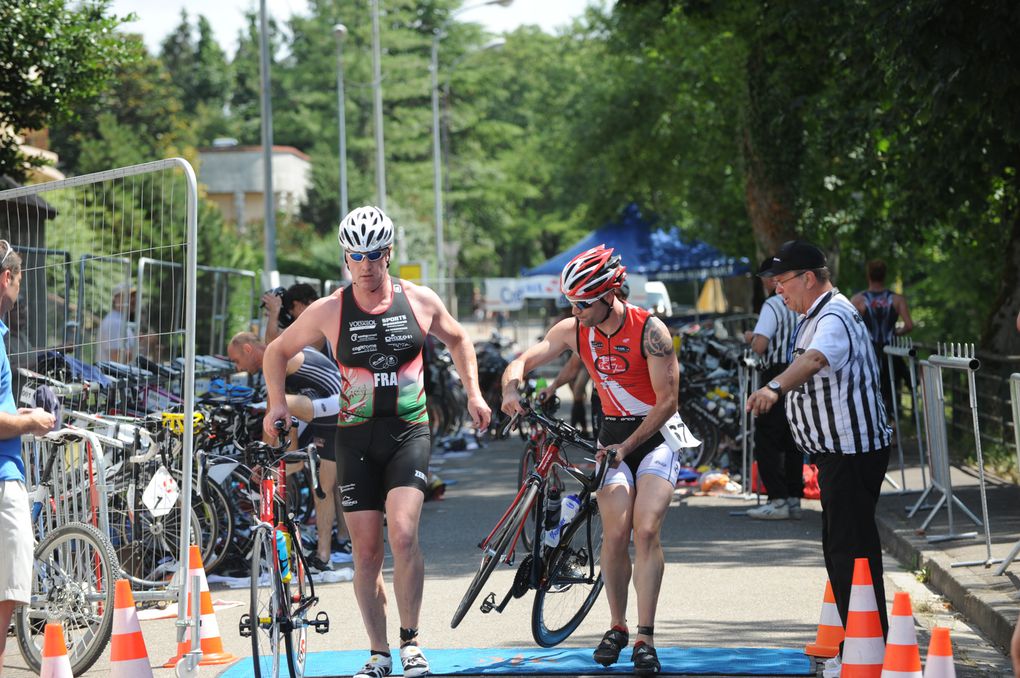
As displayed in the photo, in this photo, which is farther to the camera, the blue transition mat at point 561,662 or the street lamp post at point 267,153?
the street lamp post at point 267,153

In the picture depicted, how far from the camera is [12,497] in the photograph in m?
5.90

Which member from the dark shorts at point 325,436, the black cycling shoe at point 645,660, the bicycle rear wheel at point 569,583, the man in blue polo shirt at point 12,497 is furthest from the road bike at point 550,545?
the dark shorts at point 325,436

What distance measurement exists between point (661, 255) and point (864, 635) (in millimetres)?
24653

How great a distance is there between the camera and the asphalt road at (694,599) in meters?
7.59

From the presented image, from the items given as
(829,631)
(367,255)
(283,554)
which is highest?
(367,255)

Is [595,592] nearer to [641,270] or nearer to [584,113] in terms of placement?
[641,270]

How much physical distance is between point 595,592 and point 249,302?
40.4ft

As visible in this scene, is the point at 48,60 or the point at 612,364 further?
the point at 48,60

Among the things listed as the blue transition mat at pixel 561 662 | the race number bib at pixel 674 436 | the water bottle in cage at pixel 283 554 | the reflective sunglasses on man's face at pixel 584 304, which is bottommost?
the blue transition mat at pixel 561 662

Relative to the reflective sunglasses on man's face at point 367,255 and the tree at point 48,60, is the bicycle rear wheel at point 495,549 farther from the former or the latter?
the tree at point 48,60

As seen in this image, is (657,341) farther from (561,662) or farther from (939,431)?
(939,431)

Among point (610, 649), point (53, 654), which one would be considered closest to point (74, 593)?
point (53, 654)

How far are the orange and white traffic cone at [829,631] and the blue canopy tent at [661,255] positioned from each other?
21788 mm

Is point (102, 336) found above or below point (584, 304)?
below
